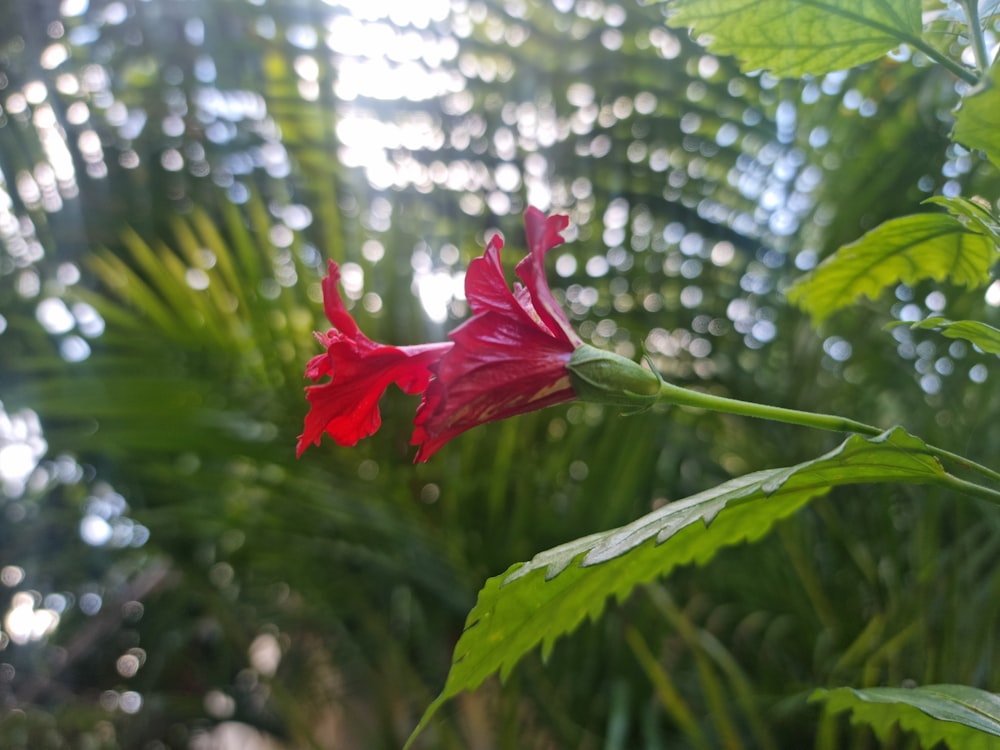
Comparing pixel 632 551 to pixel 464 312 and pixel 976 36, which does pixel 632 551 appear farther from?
pixel 464 312

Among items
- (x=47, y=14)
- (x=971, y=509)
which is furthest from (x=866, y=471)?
(x=47, y=14)

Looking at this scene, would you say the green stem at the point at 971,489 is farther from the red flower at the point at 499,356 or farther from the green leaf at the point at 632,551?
the red flower at the point at 499,356

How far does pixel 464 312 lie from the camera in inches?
29.9

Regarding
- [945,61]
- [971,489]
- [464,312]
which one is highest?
[945,61]

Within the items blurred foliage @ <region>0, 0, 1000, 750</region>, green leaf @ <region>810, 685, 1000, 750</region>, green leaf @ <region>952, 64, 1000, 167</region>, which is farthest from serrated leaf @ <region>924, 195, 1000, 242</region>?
blurred foliage @ <region>0, 0, 1000, 750</region>

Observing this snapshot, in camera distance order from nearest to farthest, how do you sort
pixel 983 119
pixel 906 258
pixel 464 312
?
pixel 983 119
pixel 906 258
pixel 464 312

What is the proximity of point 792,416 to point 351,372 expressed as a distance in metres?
0.13

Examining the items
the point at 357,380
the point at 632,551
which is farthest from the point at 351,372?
the point at 632,551

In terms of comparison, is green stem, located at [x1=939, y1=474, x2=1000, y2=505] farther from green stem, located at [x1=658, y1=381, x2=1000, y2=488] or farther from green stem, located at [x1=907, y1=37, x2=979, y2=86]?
green stem, located at [x1=907, y1=37, x2=979, y2=86]

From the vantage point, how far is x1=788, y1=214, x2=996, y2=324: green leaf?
0.91 feet

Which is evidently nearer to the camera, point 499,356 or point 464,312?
point 499,356

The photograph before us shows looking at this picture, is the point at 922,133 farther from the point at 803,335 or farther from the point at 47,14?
the point at 47,14

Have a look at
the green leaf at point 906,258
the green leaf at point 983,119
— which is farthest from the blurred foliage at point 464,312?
the green leaf at point 983,119

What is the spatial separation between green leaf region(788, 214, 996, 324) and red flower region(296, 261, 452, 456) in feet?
0.53
